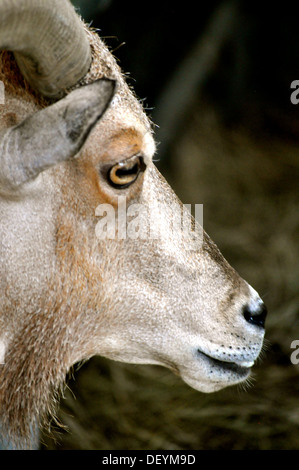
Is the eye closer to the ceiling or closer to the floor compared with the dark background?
closer to the ceiling

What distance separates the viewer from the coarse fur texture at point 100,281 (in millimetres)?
2047

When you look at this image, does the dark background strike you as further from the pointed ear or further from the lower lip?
the pointed ear

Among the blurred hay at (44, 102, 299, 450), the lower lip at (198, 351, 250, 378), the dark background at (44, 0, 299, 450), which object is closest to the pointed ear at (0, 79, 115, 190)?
the lower lip at (198, 351, 250, 378)

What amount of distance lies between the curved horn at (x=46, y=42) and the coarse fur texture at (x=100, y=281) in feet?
0.22

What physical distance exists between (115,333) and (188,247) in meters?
0.41

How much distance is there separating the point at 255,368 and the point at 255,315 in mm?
2212

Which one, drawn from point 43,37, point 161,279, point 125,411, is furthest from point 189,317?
point 125,411

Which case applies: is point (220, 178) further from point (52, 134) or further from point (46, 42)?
point (52, 134)

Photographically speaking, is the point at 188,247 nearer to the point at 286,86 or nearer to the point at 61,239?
the point at 61,239

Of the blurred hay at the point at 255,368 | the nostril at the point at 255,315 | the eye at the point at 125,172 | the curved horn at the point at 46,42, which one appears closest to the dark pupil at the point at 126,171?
the eye at the point at 125,172

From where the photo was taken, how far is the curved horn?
5.70 feet

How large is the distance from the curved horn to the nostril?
1093mm

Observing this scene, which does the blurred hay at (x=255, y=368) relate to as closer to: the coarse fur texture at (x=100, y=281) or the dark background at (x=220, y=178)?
the dark background at (x=220, y=178)

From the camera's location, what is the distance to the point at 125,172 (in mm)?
2082
